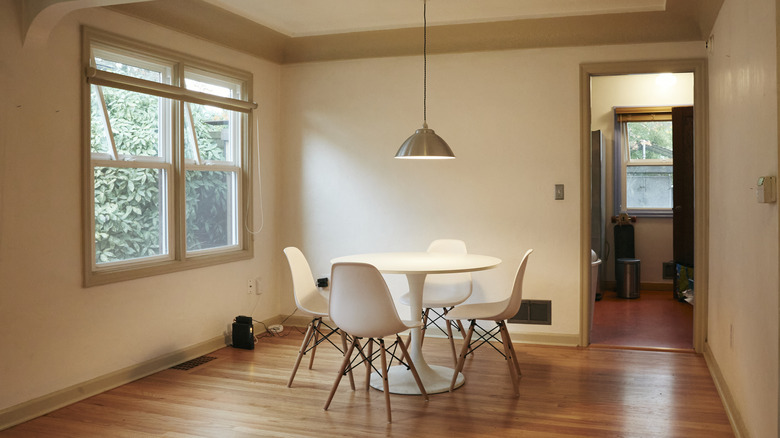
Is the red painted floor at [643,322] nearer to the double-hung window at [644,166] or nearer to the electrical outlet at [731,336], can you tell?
the double-hung window at [644,166]

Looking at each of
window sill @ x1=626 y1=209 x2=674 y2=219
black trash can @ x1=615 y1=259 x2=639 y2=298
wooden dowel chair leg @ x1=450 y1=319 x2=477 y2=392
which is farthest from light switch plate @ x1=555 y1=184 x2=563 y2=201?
window sill @ x1=626 y1=209 x2=674 y2=219

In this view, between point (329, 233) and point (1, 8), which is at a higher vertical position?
point (1, 8)

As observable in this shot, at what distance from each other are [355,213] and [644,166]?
4293mm

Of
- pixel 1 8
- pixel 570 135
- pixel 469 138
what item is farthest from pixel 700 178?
pixel 1 8

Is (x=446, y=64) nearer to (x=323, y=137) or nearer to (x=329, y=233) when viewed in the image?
(x=323, y=137)

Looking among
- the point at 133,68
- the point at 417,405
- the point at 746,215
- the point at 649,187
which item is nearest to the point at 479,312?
the point at 417,405

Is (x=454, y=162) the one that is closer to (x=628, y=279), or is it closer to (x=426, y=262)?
(x=426, y=262)

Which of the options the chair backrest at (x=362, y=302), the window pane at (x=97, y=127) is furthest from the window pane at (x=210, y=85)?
the chair backrest at (x=362, y=302)

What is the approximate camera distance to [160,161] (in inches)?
185

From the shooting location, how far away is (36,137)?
3.70 meters

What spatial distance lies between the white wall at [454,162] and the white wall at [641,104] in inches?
124

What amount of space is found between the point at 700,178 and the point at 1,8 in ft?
15.4

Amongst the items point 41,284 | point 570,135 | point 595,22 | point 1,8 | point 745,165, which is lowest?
point 41,284

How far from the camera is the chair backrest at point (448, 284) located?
15.6 feet
